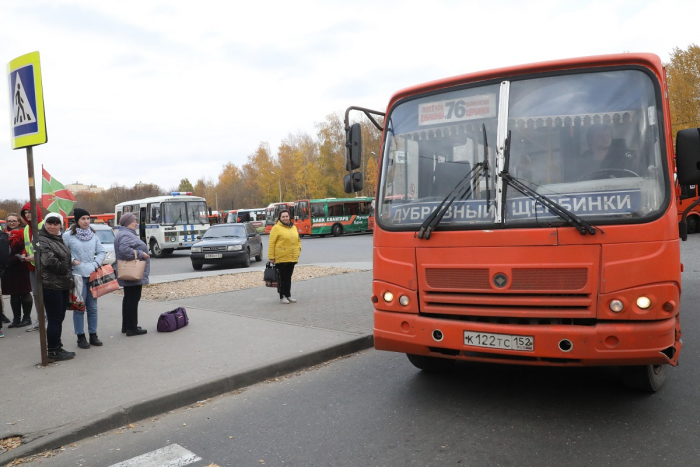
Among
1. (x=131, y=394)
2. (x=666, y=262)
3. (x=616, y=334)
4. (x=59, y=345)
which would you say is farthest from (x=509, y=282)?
(x=59, y=345)

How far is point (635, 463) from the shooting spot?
11.8 feet

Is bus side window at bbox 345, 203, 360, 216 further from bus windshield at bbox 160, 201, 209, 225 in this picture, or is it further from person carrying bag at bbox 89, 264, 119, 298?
person carrying bag at bbox 89, 264, 119, 298

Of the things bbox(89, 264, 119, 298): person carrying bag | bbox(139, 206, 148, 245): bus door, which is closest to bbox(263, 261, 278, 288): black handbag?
bbox(89, 264, 119, 298): person carrying bag

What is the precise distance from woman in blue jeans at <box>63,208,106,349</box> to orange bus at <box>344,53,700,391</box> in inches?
163

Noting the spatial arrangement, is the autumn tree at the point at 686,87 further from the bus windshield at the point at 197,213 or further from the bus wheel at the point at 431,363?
the bus wheel at the point at 431,363

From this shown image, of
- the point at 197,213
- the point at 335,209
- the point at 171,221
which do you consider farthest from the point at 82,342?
the point at 335,209

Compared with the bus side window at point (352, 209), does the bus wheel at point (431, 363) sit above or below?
below

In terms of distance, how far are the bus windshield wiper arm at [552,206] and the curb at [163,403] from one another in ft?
10.6

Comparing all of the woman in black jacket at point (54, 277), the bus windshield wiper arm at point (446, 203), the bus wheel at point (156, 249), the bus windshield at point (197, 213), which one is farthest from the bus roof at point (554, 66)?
the bus wheel at point (156, 249)

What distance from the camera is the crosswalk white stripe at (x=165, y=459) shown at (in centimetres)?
400

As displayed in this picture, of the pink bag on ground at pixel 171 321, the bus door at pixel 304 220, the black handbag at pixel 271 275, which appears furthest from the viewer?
the bus door at pixel 304 220

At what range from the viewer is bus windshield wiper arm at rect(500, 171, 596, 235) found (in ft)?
13.6

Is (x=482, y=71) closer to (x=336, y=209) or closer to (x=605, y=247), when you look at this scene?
(x=605, y=247)

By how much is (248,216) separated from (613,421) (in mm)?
68455
